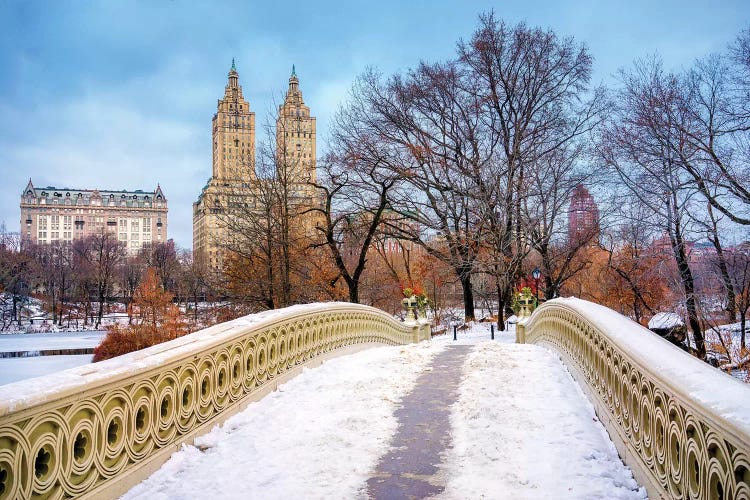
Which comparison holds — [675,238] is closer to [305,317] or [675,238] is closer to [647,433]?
[305,317]

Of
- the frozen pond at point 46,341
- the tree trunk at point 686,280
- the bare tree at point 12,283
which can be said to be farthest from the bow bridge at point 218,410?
the bare tree at point 12,283

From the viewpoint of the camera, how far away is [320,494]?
149 inches

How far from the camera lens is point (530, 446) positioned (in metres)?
4.69

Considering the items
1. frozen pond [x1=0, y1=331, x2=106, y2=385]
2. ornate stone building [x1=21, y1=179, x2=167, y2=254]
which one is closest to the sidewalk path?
frozen pond [x1=0, y1=331, x2=106, y2=385]

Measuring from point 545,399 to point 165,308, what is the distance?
4738 centimetres

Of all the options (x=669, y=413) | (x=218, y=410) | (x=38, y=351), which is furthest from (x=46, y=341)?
(x=669, y=413)

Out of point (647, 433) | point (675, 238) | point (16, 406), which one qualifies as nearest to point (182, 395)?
point (16, 406)

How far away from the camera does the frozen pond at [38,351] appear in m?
29.9

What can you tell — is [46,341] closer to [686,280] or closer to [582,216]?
[582,216]

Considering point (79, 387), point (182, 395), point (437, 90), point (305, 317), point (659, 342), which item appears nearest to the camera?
point (79, 387)

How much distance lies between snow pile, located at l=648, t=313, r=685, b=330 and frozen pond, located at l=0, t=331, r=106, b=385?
25483 mm

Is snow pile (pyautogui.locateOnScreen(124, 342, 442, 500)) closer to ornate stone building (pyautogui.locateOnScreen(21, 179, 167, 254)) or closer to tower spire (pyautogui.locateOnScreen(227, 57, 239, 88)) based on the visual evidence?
tower spire (pyautogui.locateOnScreen(227, 57, 239, 88))

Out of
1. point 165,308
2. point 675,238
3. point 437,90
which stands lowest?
point 165,308

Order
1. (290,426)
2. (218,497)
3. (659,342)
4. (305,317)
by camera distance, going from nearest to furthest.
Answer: (218,497) → (659,342) → (290,426) → (305,317)
